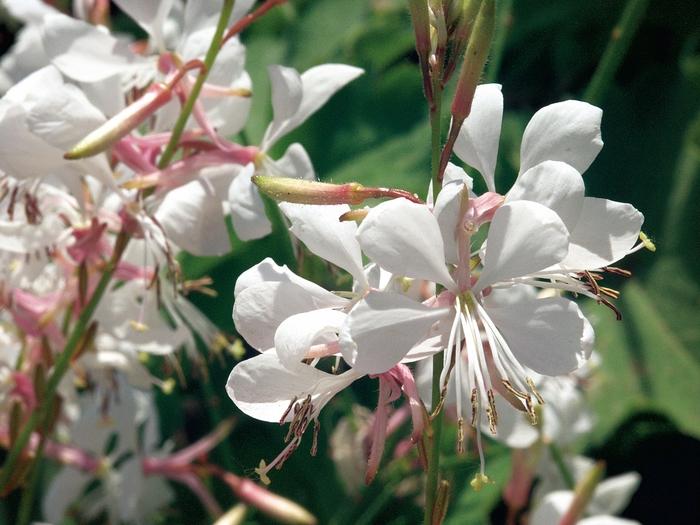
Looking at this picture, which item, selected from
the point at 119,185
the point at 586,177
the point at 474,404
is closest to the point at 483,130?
the point at 474,404

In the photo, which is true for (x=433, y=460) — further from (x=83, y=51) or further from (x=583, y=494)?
(x=83, y=51)

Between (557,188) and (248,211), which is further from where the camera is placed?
(248,211)

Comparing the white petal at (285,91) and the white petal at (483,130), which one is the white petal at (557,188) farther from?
the white petal at (285,91)

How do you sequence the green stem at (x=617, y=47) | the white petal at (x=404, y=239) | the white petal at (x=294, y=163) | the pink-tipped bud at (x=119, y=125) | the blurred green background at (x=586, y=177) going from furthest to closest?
the blurred green background at (x=586, y=177), the green stem at (x=617, y=47), the white petal at (x=294, y=163), the pink-tipped bud at (x=119, y=125), the white petal at (x=404, y=239)

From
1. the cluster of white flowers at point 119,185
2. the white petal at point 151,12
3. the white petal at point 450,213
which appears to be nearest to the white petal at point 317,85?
the cluster of white flowers at point 119,185

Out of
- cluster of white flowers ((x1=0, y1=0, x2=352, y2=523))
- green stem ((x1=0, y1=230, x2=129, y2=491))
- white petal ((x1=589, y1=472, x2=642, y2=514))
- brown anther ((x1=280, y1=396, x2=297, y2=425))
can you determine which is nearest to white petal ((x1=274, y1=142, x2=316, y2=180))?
cluster of white flowers ((x1=0, y1=0, x2=352, y2=523))

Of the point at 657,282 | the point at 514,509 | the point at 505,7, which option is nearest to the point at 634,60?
the point at 657,282
